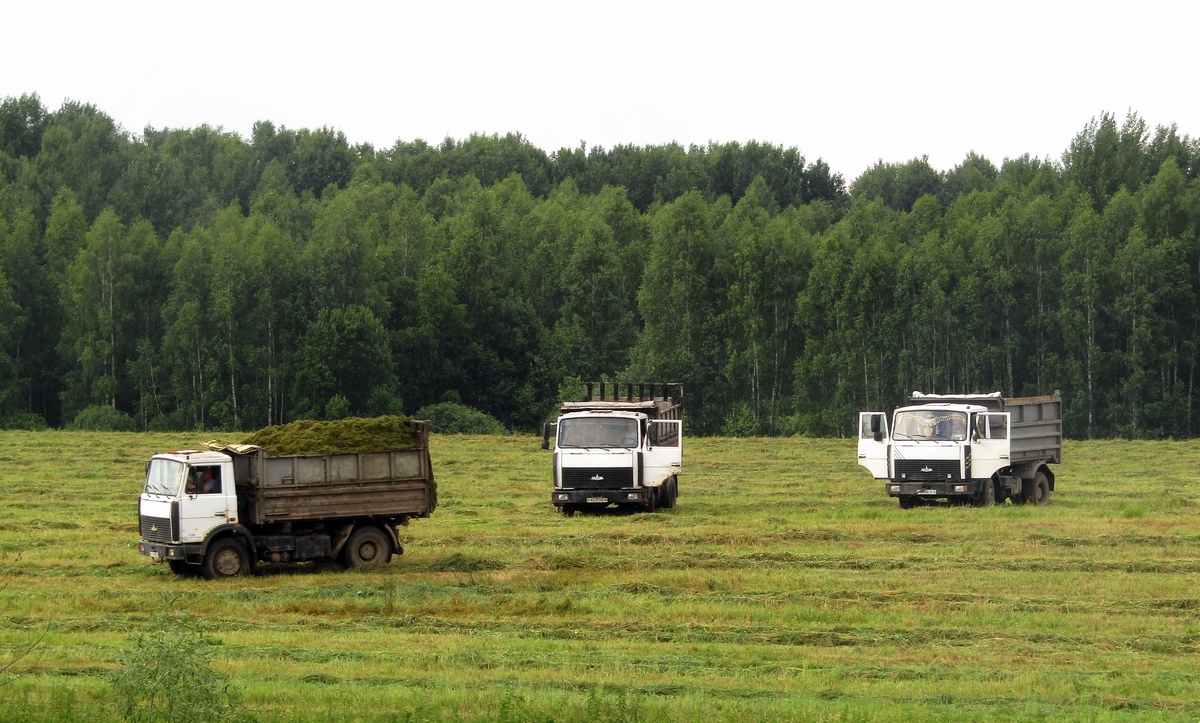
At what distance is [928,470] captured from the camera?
1336 inches

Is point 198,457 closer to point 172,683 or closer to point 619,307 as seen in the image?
point 172,683

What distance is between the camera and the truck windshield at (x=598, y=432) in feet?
110

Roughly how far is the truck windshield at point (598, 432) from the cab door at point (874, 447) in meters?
5.87

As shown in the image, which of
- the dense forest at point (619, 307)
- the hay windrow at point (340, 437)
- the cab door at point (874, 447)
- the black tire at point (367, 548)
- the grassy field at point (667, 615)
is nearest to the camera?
the grassy field at point (667, 615)

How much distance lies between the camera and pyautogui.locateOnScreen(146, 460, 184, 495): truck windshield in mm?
22875

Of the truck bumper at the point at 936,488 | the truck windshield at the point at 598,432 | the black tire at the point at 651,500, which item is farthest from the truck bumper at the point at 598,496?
the truck bumper at the point at 936,488

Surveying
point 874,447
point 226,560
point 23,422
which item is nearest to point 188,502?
point 226,560

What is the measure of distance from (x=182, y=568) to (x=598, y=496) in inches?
473

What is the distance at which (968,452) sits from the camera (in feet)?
111

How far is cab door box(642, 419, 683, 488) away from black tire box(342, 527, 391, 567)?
1006cm

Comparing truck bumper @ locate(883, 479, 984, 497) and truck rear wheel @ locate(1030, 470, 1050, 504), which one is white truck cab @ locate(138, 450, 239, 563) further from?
truck rear wheel @ locate(1030, 470, 1050, 504)

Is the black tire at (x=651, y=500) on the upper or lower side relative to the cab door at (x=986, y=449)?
lower

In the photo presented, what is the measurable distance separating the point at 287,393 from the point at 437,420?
11.2m

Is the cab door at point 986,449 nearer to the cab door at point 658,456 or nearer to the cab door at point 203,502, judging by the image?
the cab door at point 658,456
